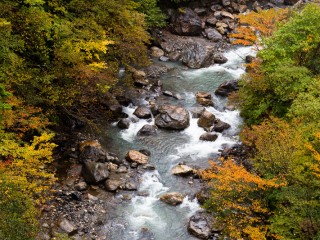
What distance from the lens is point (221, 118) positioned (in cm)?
2280

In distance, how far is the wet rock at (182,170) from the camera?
1820 cm

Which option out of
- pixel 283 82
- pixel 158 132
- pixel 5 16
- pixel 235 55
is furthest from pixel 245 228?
pixel 235 55

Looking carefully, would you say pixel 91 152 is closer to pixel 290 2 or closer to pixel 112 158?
pixel 112 158

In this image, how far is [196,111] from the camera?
75.1 ft

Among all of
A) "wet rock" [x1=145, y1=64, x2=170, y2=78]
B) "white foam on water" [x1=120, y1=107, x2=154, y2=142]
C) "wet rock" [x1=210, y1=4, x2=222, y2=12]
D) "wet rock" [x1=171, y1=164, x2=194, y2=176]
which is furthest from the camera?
"wet rock" [x1=210, y1=4, x2=222, y2=12]

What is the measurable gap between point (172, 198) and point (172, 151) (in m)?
3.92

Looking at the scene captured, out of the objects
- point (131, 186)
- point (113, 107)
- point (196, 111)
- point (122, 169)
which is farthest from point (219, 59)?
point (131, 186)

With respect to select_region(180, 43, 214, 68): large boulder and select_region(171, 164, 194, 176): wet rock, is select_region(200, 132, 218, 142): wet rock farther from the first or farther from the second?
select_region(180, 43, 214, 68): large boulder

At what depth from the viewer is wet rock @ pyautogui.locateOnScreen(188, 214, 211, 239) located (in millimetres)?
14664

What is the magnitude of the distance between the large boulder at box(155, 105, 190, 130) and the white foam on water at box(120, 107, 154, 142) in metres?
0.74

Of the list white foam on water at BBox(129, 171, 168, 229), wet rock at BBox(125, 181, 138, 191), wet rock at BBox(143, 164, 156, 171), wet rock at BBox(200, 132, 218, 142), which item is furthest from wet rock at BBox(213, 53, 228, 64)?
wet rock at BBox(125, 181, 138, 191)

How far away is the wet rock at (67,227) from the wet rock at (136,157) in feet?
17.5

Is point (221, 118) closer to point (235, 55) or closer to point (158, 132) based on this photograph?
point (158, 132)

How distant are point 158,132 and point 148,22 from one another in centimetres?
1258
